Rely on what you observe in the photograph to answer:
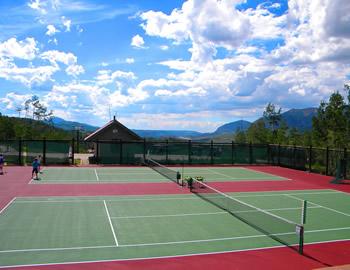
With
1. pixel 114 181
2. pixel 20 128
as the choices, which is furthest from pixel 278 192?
pixel 20 128

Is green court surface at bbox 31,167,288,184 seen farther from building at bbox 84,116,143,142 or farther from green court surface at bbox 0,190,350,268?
building at bbox 84,116,143,142

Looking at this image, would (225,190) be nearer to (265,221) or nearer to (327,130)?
(265,221)

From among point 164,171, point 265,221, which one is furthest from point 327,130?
point 265,221

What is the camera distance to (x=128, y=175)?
33.4 meters

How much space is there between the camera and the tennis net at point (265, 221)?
14.6m

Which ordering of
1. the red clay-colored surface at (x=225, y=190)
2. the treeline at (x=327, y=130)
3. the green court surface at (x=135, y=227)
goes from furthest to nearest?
1. the treeline at (x=327, y=130)
2. the green court surface at (x=135, y=227)
3. the red clay-colored surface at (x=225, y=190)

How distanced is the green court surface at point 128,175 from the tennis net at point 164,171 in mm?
505

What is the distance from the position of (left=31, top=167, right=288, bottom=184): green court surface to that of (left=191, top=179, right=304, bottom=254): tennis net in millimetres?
8759

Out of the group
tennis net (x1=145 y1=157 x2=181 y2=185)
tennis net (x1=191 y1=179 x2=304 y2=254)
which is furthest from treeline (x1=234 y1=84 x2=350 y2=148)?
tennis net (x1=191 y1=179 x2=304 y2=254)

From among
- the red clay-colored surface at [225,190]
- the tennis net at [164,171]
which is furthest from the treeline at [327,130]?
the tennis net at [164,171]

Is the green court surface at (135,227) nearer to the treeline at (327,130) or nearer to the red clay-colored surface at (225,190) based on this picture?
the red clay-colored surface at (225,190)

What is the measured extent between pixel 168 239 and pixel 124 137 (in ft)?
112

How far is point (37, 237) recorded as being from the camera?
48.4 ft

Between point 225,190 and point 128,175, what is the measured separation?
927 centimetres
